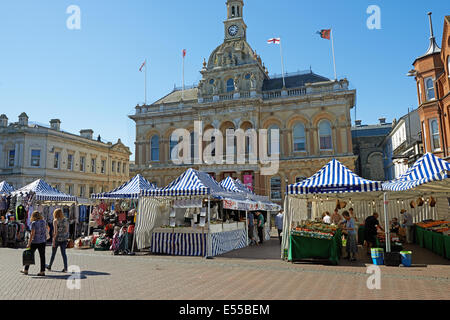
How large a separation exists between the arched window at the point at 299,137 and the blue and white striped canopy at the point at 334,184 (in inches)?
741

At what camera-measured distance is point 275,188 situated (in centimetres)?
3200

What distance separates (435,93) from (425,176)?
13.7m

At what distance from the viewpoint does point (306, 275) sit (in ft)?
30.6

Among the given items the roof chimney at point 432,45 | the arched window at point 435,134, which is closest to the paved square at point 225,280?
the arched window at point 435,134

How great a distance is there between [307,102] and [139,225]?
72.1ft

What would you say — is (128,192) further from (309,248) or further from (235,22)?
(235,22)

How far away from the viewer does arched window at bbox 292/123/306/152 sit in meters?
32.0

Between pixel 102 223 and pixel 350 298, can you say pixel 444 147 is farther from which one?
pixel 102 223

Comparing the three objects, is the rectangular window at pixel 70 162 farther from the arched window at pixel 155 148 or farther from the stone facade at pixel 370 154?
the stone facade at pixel 370 154

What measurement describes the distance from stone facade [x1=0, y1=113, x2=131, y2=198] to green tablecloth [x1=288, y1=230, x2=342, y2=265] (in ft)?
111

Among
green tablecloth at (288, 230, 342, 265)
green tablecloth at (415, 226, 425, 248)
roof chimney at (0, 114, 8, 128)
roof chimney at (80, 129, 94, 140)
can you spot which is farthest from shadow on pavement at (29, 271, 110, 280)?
roof chimney at (80, 129, 94, 140)

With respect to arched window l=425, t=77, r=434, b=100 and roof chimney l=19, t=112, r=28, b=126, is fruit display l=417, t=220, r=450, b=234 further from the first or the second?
roof chimney l=19, t=112, r=28, b=126
